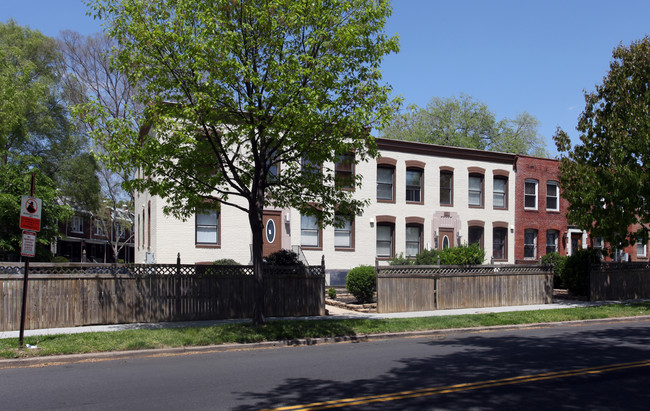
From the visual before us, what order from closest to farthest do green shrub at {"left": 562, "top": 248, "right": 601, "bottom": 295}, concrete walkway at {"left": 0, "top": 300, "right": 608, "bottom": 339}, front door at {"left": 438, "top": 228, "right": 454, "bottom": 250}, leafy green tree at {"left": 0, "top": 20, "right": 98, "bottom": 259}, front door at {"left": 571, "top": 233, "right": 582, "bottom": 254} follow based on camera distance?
concrete walkway at {"left": 0, "top": 300, "right": 608, "bottom": 339} < green shrub at {"left": 562, "top": 248, "right": 601, "bottom": 295} < front door at {"left": 438, "top": 228, "right": 454, "bottom": 250} < front door at {"left": 571, "top": 233, "right": 582, "bottom": 254} < leafy green tree at {"left": 0, "top": 20, "right": 98, "bottom": 259}

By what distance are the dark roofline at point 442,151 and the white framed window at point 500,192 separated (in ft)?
3.24

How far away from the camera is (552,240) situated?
32031 mm

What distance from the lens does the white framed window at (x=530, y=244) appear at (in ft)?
103

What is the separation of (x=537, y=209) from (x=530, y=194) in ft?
2.98

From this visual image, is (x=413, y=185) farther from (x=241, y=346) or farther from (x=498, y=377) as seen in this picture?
(x=498, y=377)

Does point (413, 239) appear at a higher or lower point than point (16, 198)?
lower

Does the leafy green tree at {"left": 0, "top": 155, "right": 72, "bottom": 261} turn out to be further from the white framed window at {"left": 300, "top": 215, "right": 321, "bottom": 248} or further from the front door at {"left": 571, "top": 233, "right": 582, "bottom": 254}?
the front door at {"left": 571, "top": 233, "right": 582, "bottom": 254}

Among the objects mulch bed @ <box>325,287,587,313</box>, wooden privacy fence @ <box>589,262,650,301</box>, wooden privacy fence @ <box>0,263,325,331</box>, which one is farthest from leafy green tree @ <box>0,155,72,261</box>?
wooden privacy fence @ <box>589,262,650,301</box>

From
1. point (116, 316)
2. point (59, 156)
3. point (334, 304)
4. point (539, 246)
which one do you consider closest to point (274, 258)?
point (334, 304)

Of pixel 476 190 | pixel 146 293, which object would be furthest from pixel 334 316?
pixel 476 190

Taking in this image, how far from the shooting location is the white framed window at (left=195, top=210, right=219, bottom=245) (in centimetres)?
2408

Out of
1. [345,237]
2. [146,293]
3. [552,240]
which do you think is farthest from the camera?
[552,240]

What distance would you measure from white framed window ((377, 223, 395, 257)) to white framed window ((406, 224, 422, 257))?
→ 94cm

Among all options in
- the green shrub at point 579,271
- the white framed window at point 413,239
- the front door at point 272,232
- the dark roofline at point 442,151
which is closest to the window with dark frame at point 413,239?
the white framed window at point 413,239
